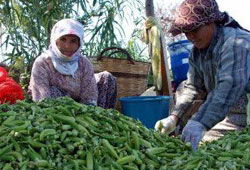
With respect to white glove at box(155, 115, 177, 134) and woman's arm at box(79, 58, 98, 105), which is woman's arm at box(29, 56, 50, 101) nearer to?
woman's arm at box(79, 58, 98, 105)

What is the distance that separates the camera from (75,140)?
153 centimetres

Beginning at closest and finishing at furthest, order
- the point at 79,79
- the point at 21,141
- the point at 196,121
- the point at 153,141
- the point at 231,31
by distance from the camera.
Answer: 1. the point at 21,141
2. the point at 153,141
3. the point at 196,121
4. the point at 231,31
5. the point at 79,79

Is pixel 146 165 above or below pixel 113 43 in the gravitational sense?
below

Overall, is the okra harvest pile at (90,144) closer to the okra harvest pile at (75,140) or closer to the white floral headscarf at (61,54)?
the okra harvest pile at (75,140)

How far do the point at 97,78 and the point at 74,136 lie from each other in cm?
238

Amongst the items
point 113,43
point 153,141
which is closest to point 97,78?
point 113,43

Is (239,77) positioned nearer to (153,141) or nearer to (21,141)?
(153,141)

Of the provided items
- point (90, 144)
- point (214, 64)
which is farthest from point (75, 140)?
point (214, 64)

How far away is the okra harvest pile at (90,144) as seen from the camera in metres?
1.43

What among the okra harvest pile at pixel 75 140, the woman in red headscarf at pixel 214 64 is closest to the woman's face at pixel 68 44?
the woman in red headscarf at pixel 214 64

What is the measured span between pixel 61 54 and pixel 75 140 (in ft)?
7.06

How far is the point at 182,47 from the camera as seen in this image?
14.0 ft

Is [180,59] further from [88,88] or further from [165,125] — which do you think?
[165,125]

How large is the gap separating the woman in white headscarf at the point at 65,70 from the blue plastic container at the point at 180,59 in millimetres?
923
